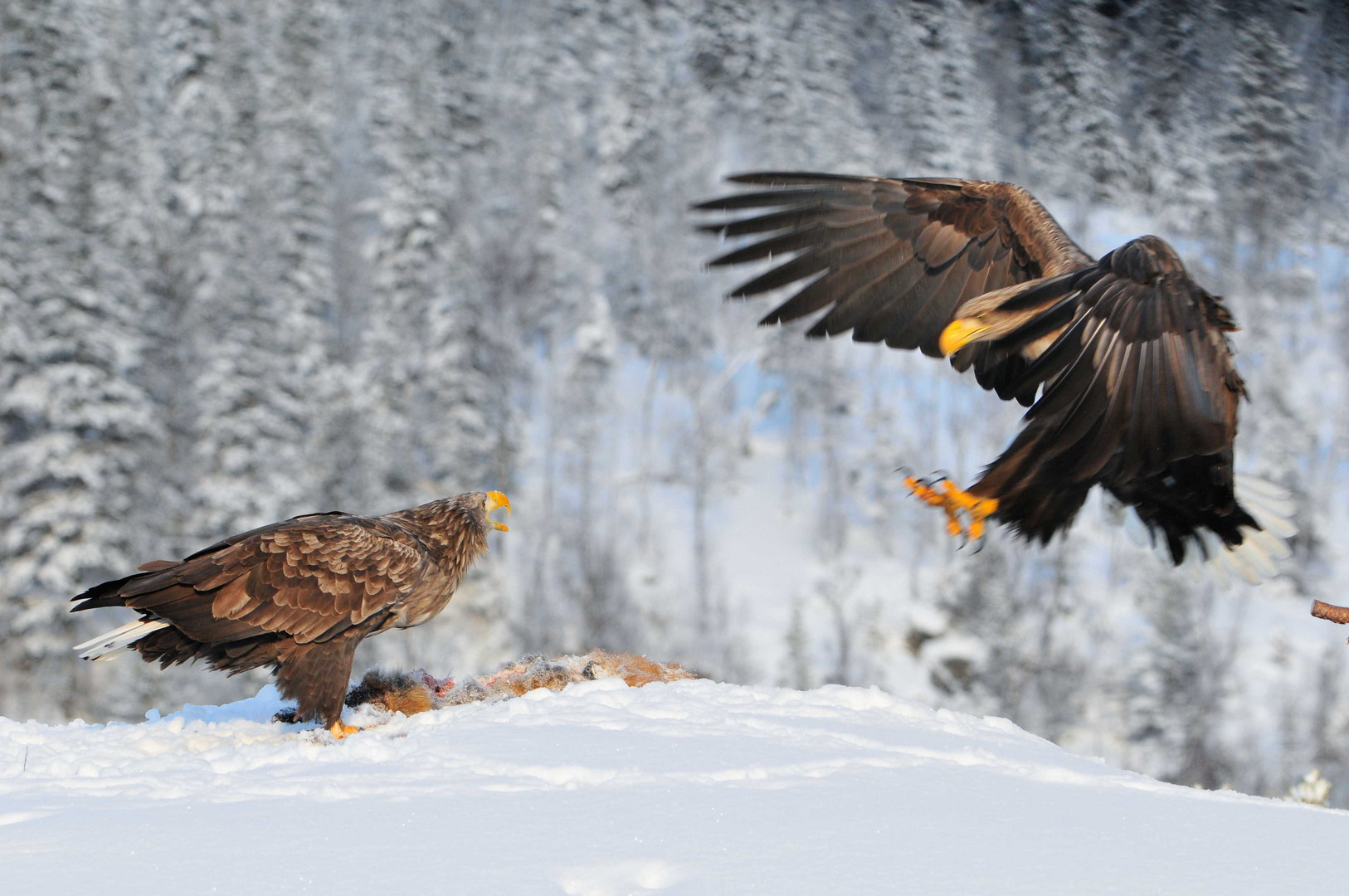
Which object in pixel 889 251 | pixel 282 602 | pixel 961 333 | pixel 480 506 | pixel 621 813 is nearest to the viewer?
pixel 621 813

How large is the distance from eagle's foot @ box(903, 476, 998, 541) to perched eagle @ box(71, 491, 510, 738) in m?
2.15

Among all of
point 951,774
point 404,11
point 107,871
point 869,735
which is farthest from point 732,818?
point 404,11

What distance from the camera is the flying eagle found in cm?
334

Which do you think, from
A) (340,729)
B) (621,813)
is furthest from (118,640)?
(621,813)

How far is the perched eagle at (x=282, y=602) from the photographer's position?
13.6ft

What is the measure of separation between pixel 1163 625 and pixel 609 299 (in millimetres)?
29620

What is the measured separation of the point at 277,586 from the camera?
423 centimetres

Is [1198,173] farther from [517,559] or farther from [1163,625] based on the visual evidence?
[517,559]

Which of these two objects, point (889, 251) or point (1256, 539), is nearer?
point (1256, 539)

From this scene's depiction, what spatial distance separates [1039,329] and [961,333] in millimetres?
339

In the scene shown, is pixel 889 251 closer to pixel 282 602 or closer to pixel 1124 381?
pixel 1124 381

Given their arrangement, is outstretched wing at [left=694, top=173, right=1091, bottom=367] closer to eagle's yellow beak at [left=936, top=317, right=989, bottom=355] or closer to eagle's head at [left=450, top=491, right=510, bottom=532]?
eagle's head at [left=450, top=491, right=510, bottom=532]

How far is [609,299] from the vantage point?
5250 cm

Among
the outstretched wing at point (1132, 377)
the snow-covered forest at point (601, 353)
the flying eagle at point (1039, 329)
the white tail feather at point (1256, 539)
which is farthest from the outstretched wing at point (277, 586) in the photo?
the snow-covered forest at point (601, 353)
